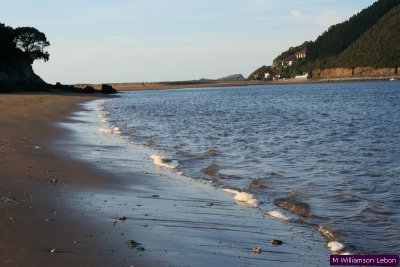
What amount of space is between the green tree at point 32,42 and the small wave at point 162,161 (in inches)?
3102

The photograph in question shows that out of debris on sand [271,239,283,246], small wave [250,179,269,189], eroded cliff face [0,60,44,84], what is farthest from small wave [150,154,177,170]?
eroded cliff face [0,60,44,84]

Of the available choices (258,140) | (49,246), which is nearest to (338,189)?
(49,246)

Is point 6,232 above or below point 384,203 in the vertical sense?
above

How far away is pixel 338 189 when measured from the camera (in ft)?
35.6

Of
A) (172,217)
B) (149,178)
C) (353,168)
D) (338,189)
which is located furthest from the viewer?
(353,168)

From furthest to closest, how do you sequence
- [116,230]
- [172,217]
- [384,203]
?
[384,203] < [172,217] < [116,230]

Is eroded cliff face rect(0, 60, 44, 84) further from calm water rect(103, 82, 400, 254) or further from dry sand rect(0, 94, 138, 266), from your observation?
dry sand rect(0, 94, 138, 266)

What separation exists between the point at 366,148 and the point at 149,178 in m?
9.04

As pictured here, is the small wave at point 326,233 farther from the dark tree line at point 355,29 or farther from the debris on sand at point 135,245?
the dark tree line at point 355,29

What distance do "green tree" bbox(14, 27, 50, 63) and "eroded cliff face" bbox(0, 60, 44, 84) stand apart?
4.47m

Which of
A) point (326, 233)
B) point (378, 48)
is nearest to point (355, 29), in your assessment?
point (378, 48)

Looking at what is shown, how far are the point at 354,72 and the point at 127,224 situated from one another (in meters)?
178

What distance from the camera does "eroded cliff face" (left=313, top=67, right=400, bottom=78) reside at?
16300 centimetres

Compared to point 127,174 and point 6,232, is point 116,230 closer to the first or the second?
point 6,232
